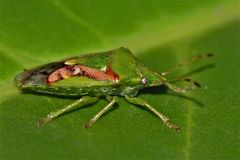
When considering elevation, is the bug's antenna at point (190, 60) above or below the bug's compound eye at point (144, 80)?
above

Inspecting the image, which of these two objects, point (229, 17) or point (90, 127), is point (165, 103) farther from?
point (229, 17)

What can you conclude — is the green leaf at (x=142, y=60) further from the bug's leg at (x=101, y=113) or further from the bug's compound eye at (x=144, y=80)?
the bug's compound eye at (x=144, y=80)

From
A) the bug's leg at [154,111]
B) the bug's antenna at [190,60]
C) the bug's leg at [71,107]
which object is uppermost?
the bug's antenna at [190,60]

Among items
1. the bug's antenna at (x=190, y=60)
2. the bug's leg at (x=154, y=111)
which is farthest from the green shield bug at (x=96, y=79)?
the bug's antenna at (x=190, y=60)

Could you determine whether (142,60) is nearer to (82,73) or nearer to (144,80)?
(144,80)

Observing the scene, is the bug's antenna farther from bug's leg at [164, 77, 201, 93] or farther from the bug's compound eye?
the bug's compound eye

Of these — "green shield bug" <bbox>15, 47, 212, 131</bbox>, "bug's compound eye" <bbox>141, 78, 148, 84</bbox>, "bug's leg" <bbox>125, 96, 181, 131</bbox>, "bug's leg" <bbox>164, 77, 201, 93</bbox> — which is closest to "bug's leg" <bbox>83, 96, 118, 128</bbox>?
"green shield bug" <bbox>15, 47, 212, 131</bbox>

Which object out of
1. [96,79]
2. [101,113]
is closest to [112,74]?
[96,79]

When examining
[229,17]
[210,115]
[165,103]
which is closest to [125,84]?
[165,103]
